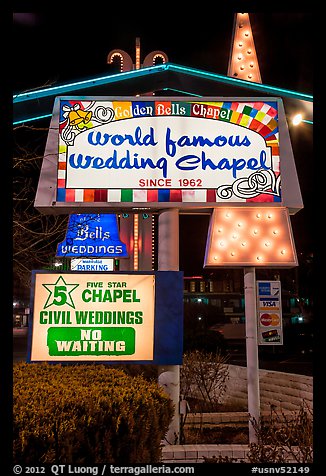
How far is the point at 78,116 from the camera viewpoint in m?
8.47

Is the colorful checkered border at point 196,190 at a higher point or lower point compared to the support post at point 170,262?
higher

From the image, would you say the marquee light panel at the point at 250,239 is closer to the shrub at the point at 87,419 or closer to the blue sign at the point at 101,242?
the shrub at the point at 87,419

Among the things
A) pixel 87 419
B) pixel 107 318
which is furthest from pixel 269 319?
pixel 87 419

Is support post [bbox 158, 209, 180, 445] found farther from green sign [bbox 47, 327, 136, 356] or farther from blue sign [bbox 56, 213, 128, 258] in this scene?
blue sign [bbox 56, 213, 128, 258]

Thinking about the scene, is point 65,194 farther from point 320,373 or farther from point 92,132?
point 320,373

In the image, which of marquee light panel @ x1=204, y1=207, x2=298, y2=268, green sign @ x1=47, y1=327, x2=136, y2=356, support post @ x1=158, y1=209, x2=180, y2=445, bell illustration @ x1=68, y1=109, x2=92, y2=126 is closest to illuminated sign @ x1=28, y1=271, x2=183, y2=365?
green sign @ x1=47, y1=327, x2=136, y2=356

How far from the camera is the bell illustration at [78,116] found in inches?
332

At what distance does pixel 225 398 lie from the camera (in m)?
13.6

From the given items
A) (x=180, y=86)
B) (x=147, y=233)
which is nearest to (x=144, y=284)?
(x=180, y=86)

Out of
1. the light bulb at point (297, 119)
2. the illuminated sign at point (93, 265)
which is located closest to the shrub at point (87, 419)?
the light bulb at point (297, 119)

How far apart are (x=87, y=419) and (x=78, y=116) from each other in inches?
221

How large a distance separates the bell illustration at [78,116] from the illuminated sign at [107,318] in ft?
9.32

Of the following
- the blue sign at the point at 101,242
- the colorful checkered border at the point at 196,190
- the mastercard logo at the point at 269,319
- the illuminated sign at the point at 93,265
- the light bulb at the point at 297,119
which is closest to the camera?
the colorful checkered border at the point at 196,190

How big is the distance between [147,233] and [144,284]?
274 inches
